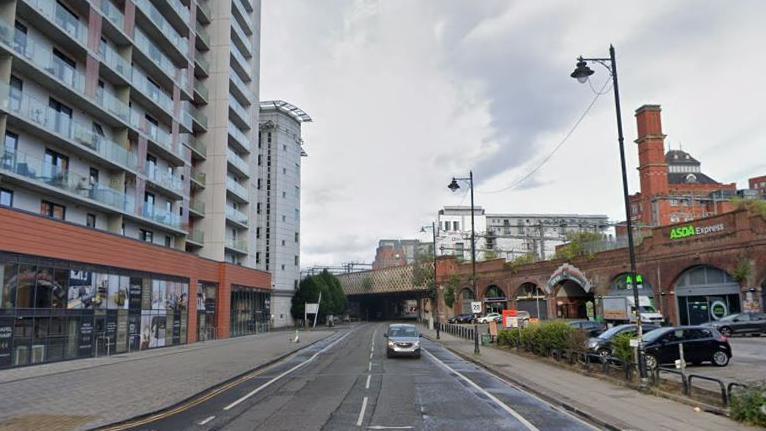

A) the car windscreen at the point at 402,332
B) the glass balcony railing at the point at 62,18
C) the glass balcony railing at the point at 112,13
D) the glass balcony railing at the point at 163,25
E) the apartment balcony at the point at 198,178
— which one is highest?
the glass balcony railing at the point at 163,25

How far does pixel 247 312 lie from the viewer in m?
57.4

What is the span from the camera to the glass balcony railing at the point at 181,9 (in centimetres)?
4312

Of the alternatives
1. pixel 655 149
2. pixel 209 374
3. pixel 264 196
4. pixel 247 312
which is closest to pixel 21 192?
pixel 209 374

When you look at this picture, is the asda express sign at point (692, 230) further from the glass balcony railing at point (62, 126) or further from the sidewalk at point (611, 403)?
the glass balcony railing at point (62, 126)

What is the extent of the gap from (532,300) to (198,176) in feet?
132

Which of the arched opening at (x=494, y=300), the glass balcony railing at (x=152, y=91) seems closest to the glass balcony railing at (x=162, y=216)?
the glass balcony railing at (x=152, y=91)

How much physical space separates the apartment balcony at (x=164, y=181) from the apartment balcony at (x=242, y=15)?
72.7ft

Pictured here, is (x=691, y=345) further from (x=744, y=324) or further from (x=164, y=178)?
(x=164, y=178)

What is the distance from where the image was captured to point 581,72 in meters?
16.9

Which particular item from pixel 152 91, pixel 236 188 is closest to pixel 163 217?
pixel 152 91

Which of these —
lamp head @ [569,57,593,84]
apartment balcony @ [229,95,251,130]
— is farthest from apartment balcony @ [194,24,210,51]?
lamp head @ [569,57,593,84]

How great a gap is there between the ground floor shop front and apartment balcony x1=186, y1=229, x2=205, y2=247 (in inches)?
90.9

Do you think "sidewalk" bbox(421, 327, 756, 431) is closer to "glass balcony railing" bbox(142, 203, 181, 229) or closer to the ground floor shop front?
the ground floor shop front

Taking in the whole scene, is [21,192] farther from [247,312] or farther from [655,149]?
[655,149]
